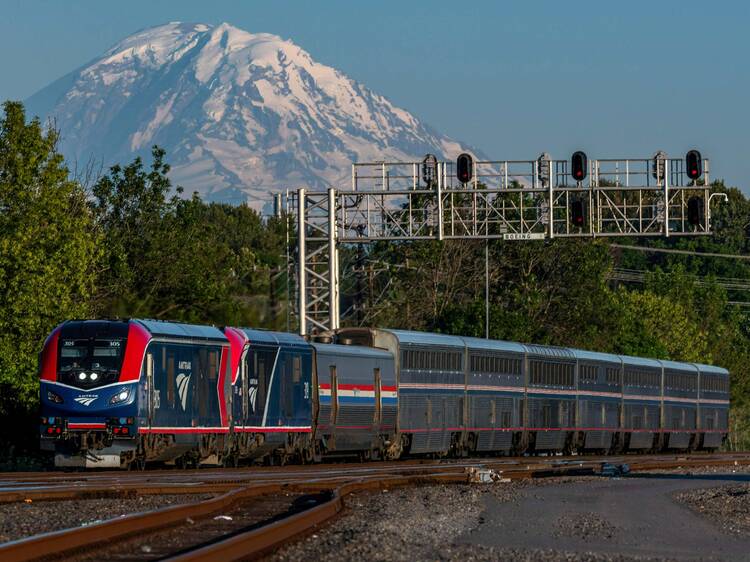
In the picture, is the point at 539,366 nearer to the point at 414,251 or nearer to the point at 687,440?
the point at 687,440

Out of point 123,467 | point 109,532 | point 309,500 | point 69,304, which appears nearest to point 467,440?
point 69,304

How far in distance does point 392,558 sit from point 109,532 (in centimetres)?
281

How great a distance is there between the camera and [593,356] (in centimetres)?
5881

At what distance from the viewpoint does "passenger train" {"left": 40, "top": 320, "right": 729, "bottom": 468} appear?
31422 millimetres

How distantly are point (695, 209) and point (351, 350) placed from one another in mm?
14615

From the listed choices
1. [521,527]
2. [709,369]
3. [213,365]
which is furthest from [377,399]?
[709,369]

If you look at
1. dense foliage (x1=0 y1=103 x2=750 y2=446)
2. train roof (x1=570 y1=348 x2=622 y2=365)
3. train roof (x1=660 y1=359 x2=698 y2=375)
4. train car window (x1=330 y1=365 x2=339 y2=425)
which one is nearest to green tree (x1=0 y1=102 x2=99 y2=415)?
dense foliage (x1=0 y1=103 x2=750 y2=446)

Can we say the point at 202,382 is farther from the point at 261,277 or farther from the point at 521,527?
the point at 261,277

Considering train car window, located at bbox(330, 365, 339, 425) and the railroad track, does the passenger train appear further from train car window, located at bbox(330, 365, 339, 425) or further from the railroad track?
the railroad track

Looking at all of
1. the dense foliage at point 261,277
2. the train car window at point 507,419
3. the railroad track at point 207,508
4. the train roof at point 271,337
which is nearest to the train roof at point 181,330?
the train roof at point 271,337

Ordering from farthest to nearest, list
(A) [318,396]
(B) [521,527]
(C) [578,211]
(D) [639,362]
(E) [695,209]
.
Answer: (D) [639,362]
(E) [695,209]
(C) [578,211]
(A) [318,396]
(B) [521,527]

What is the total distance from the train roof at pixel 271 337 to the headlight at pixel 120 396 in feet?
17.1

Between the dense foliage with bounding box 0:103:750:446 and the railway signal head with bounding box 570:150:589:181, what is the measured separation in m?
14.6

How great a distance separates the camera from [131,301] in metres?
57.2
